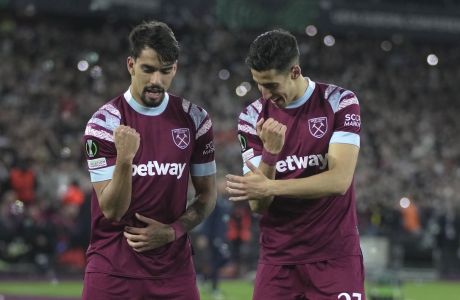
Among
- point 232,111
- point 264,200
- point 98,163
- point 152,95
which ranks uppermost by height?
point 232,111

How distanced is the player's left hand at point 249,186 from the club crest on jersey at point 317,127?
0.47 meters

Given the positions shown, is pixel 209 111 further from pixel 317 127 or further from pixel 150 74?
pixel 150 74

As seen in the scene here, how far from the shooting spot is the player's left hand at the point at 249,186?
5.20 meters

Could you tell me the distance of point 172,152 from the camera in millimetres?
5379

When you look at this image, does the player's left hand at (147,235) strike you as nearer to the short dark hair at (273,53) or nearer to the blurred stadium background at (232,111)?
the short dark hair at (273,53)

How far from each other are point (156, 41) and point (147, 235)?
1000 millimetres

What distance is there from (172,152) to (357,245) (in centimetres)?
117

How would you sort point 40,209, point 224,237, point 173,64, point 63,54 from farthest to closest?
1. point 63,54
2. point 40,209
3. point 224,237
4. point 173,64

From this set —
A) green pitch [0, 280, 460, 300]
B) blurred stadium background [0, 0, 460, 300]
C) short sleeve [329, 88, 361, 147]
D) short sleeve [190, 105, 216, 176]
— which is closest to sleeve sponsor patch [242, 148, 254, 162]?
short sleeve [190, 105, 216, 176]

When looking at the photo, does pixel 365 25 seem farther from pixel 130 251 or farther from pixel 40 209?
pixel 130 251

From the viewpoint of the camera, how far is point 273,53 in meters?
5.32

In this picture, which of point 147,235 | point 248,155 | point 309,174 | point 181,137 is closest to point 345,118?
point 309,174

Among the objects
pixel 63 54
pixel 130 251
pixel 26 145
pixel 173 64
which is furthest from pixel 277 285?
pixel 63 54

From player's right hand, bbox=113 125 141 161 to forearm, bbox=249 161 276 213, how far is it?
70 centimetres
